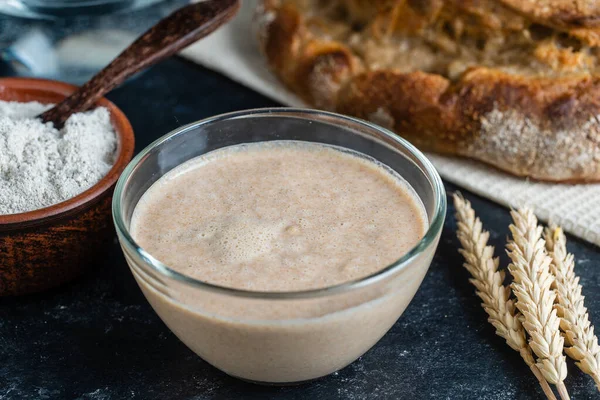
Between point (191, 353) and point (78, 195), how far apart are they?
396 mm

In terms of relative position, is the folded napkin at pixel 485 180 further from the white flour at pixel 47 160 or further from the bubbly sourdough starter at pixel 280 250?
the white flour at pixel 47 160

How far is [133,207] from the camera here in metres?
1.45

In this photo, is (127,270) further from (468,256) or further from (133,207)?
(468,256)

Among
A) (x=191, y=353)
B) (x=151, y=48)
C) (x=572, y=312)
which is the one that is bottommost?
(x=191, y=353)

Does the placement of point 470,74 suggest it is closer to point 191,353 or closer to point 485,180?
point 485,180

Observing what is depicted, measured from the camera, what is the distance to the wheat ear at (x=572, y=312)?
1408mm

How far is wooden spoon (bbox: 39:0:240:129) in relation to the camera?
69.4 inches

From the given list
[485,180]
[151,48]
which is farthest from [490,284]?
[151,48]

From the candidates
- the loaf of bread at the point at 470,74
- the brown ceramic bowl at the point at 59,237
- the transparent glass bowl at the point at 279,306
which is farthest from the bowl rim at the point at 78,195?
the loaf of bread at the point at 470,74

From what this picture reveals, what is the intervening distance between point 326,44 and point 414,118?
37 cm

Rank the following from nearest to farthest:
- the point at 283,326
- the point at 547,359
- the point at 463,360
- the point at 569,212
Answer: the point at 283,326, the point at 547,359, the point at 463,360, the point at 569,212

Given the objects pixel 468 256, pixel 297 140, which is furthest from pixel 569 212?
pixel 297 140

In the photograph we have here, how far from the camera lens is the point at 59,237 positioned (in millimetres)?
1560

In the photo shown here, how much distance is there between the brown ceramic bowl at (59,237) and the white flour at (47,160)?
0.04m
